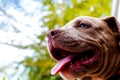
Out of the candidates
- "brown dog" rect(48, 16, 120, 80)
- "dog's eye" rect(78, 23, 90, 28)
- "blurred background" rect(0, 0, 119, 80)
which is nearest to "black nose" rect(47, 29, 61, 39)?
"brown dog" rect(48, 16, 120, 80)

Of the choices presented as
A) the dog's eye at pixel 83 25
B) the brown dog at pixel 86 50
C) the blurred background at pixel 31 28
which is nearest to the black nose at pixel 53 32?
the brown dog at pixel 86 50

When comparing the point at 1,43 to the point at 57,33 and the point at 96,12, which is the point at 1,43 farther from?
the point at 57,33

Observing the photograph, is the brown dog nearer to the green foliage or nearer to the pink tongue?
the pink tongue

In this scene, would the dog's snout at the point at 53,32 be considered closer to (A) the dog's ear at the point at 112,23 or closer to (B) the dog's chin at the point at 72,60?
(B) the dog's chin at the point at 72,60

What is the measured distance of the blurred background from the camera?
1.95m

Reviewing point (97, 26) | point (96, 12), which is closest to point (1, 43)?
point (96, 12)

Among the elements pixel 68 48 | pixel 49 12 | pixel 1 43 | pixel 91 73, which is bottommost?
pixel 91 73

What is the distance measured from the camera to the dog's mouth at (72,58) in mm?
1041

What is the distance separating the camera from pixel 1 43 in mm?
1921

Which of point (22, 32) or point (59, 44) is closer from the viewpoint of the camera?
point (59, 44)

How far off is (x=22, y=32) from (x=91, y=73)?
1.00 meters

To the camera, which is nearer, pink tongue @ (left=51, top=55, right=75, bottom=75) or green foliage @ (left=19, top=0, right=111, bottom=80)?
pink tongue @ (left=51, top=55, right=75, bottom=75)

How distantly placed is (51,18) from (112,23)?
97 centimetres

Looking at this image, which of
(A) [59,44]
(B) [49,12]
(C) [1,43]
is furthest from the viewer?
(B) [49,12]
